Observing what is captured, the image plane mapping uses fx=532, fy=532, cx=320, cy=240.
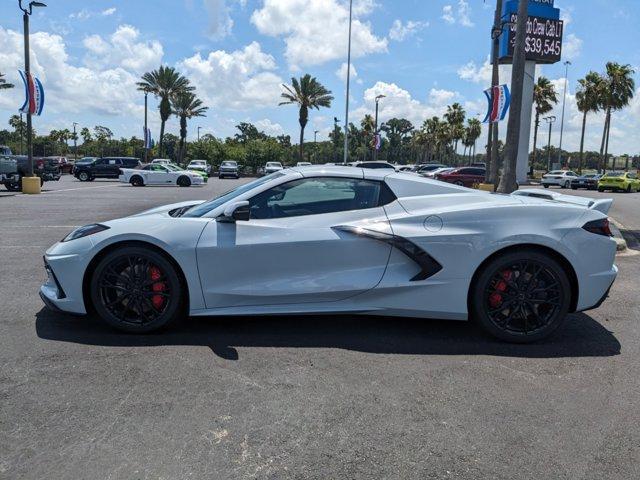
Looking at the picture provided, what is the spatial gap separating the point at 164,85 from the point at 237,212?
53690mm

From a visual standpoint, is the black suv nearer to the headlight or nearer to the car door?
the headlight

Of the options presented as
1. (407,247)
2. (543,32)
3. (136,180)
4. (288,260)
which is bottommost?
(136,180)

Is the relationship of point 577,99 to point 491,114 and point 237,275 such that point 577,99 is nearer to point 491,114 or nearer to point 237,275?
point 491,114

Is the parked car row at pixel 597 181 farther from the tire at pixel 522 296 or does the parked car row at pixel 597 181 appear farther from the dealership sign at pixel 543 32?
the tire at pixel 522 296

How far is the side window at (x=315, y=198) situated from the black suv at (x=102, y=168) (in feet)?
114

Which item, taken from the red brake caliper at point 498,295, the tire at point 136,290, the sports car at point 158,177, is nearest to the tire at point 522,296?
the red brake caliper at point 498,295

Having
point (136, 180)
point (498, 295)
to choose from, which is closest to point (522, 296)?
point (498, 295)

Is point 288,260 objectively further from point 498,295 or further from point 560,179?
point 560,179

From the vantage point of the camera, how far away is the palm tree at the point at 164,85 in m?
53.1

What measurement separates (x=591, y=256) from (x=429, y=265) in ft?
4.27

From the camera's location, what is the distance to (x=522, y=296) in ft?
13.8

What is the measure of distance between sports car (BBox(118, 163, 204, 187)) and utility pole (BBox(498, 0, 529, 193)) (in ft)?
73.3

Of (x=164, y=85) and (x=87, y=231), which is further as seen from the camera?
(x=164, y=85)

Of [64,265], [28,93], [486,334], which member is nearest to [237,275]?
[64,265]
